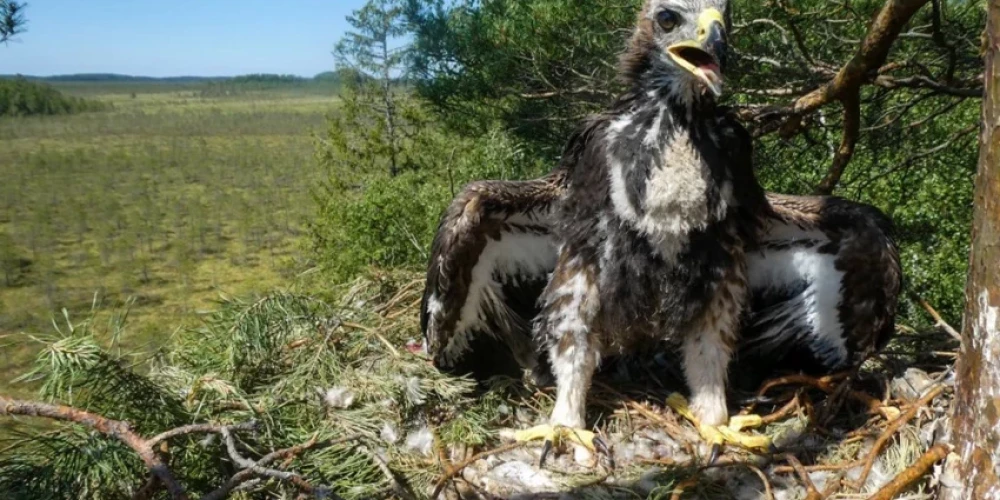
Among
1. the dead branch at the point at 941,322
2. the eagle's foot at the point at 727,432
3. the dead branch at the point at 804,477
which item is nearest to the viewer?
the dead branch at the point at 804,477

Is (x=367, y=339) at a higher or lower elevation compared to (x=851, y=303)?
lower

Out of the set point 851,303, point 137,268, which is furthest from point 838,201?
point 137,268

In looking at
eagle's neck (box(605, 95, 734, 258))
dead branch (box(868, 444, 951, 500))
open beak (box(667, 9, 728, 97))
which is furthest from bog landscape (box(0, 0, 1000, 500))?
eagle's neck (box(605, 95, 734, 258))

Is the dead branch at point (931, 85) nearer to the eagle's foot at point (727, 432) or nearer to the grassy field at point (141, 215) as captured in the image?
the eagle's foot at point (727, 432)

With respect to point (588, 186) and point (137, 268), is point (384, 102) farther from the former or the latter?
point (137, 268)

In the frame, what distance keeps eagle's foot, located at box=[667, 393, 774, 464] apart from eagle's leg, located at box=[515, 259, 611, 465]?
0.39 metres

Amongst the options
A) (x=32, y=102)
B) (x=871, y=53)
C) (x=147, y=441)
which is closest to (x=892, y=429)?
(x=871, y=53)

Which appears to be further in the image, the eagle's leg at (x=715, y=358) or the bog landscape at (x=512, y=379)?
the eagle's leg at (x=715, y=358)

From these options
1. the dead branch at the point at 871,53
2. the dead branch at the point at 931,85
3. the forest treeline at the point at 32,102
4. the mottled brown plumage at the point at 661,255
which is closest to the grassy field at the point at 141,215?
the mottled brown plumage at the point at 661,255

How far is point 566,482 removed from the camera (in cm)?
234

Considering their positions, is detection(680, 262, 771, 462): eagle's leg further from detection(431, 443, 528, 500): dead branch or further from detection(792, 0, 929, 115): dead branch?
detection(792, 0, 929, 115): dead branch

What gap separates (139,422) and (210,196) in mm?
52530

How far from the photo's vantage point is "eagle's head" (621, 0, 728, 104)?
6.97 feet

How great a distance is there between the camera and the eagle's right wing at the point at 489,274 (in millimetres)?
2582
